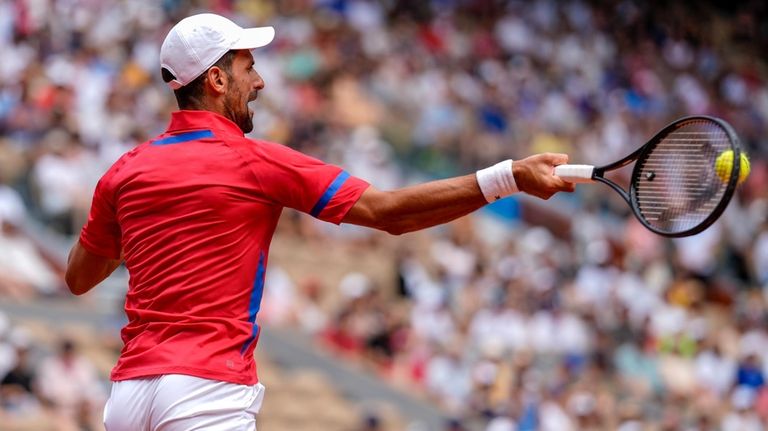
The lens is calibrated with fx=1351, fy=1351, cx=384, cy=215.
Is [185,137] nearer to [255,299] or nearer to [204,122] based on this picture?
[204,122]

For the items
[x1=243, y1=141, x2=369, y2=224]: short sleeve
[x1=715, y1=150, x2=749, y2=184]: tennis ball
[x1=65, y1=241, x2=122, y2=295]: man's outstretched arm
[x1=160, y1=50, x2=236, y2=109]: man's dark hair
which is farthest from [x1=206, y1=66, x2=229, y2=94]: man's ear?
[x1=715, y1=150, x2=749, y2=184]: tennis ball

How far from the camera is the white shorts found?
3816mm

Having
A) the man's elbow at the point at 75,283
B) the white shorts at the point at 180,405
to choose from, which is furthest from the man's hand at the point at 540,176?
the man's elbow at the point at 75,283

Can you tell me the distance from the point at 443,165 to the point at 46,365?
8062 millimetres

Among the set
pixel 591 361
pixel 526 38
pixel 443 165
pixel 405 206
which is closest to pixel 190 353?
pixel 405 206

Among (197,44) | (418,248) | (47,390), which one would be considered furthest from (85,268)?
(418,248)

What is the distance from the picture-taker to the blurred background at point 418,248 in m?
12.1

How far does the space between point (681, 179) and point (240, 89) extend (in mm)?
1384

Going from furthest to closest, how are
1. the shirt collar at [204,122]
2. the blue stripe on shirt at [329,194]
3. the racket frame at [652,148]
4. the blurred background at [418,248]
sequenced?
the blurred background at [418,248] → the shirt collar at [204,122] → the blue stripe on shirt at [329,194] → the racket frame at [652,148]

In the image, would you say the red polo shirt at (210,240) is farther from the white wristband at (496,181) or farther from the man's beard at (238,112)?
the white wristband at (496,181)

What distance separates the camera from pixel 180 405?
3812 millimetres

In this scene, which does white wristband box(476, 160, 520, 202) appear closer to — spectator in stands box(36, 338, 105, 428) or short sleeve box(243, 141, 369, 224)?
short sleeve box(243, 141, 369, 224)

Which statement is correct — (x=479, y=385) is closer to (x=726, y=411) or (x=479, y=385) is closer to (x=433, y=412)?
(x=433, y=412)

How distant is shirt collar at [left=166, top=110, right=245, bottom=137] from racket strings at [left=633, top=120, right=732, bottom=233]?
48.9 inches
